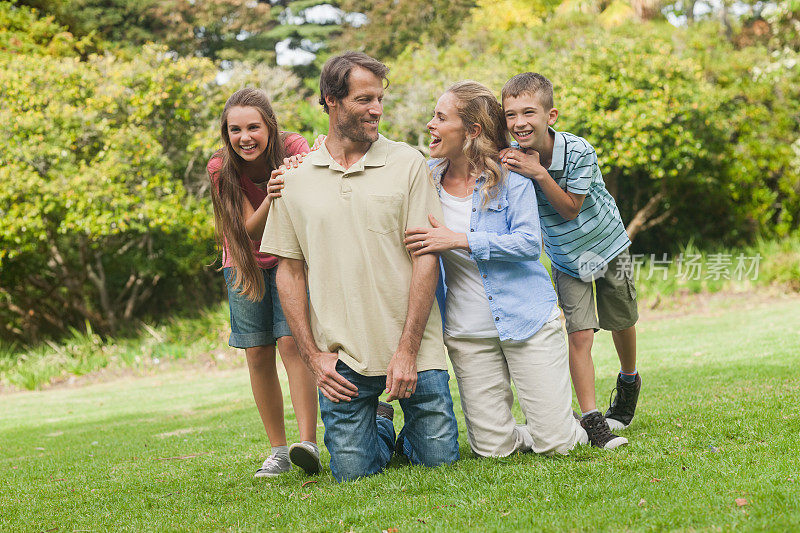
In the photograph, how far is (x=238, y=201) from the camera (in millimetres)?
4023

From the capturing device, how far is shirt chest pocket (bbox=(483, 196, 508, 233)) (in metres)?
3.68

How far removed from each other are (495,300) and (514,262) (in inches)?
8.3

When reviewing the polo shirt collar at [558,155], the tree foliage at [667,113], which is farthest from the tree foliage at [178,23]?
the polo shirt collar at [558,155]

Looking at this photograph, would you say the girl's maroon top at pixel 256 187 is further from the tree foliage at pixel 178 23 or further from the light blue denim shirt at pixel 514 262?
the tree foliage at pixel 178 23

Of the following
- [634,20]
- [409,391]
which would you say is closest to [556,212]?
[409,391]

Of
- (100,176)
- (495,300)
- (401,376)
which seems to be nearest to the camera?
(401,376)

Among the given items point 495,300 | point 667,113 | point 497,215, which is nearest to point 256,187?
point 497,215

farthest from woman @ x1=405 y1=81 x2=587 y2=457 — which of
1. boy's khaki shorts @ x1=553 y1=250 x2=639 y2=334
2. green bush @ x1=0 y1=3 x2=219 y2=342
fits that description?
green bush @ x1=0 y1=3 x2=219 y2=342

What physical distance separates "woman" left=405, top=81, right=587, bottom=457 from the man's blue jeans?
201mm

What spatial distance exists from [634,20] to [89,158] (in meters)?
11.3

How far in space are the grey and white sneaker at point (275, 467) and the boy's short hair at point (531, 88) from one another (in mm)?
2177

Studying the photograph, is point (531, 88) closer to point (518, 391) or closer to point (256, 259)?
point (518, 391)

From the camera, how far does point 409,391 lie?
11.2 feet

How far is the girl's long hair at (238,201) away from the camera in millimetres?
3961
